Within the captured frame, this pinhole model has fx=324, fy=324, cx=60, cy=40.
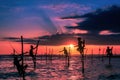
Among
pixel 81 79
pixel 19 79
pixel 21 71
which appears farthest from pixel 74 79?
pixel 21 71

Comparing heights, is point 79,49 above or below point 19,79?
above

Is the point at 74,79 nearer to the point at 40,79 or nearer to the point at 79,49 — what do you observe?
the point at 40,79

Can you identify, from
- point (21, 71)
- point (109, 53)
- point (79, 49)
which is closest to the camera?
point (21, 71)

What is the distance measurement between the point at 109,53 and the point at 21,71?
83.2 meters

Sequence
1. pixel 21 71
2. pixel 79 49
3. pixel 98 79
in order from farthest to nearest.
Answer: pixel 79 49, pixel 98 79, pixel 21 71

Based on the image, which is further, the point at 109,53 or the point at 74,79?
the point at 109,53

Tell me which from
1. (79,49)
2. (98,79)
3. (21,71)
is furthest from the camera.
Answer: (79,49)

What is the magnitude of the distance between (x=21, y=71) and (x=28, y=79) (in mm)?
28459

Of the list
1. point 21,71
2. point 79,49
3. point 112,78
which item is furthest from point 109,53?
point 21,71

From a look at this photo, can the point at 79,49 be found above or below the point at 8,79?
above

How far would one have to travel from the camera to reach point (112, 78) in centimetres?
6494

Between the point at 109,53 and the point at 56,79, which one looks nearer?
the point at 56,79

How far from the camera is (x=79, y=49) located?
76.2m

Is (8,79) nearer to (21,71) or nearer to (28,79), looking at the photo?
(28,79)
